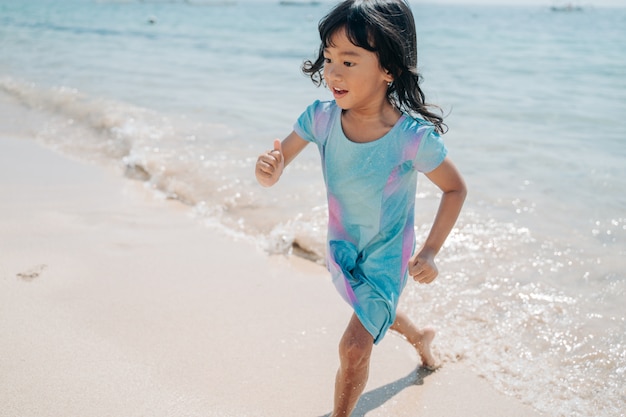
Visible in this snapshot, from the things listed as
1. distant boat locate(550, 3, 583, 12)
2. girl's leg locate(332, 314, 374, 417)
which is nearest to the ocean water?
girl's leg locate(332, 314, 374, 417)

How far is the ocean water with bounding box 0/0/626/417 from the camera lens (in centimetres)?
293

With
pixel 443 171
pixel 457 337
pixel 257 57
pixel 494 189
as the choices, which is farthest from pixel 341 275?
pixel 257 57

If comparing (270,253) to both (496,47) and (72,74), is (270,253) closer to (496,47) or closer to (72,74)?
(72,74)

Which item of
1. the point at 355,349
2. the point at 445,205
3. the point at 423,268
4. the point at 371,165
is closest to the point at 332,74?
the point at 371,165

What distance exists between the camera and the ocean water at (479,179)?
2926 mm

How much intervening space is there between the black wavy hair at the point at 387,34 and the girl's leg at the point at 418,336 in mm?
834

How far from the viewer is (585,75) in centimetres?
1149

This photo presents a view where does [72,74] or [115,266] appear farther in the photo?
[72,74]

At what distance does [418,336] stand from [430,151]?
35.8 inches

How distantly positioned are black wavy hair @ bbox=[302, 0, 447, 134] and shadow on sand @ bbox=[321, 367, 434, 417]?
1060 mm

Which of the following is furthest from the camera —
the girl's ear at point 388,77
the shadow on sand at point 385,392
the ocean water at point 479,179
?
the ocean water at point 479,179

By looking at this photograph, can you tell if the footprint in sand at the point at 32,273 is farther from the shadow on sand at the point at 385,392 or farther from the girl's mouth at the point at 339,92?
the girl's mouth at the point at 339,92

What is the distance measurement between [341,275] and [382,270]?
14 cm

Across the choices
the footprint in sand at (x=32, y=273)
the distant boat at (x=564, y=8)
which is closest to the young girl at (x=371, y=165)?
the footprint in sand at (x=32, y=273)
